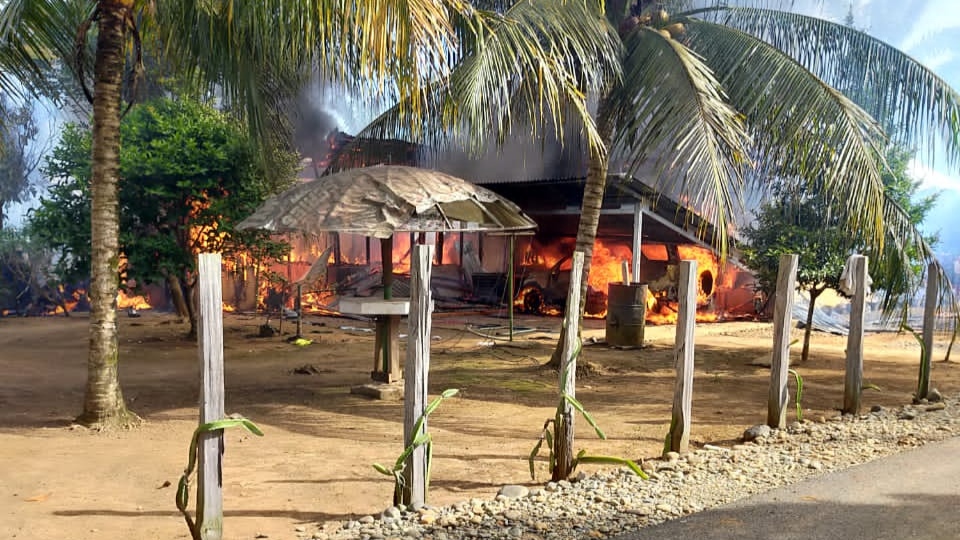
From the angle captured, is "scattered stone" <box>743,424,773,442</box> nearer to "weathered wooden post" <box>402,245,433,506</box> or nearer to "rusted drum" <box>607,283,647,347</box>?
"weathered wooden post" <box>402,245,433,506</box>

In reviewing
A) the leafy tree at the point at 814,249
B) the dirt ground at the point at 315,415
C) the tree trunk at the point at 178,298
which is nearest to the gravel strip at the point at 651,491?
the dirt ground at the point at 315,415

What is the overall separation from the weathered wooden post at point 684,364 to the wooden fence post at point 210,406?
10.4 ft

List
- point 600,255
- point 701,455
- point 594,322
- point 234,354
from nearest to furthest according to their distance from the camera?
1. point 701,455
2. point 234,354
3. point 594,322
4. point 600,255

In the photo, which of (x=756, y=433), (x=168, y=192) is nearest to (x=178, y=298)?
(x=168, y=192)

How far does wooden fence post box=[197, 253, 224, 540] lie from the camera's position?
3523 mm

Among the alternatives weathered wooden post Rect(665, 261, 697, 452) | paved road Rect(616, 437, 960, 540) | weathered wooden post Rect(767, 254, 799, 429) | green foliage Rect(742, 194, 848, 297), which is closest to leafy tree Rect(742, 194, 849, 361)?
green foliage Rect(742, 194, 848, 297)

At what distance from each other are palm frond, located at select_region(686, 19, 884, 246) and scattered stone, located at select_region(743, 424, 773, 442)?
2.58 m

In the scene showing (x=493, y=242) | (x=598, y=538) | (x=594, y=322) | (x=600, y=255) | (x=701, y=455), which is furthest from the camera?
(x=493, y=242)

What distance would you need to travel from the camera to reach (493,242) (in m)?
21.0

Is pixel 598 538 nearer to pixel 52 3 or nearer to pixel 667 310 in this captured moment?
pixel 52 3

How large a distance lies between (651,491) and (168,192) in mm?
9248

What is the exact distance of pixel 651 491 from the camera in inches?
178

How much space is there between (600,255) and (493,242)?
139 inches

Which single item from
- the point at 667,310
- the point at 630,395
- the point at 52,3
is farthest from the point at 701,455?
the point at 667,310
